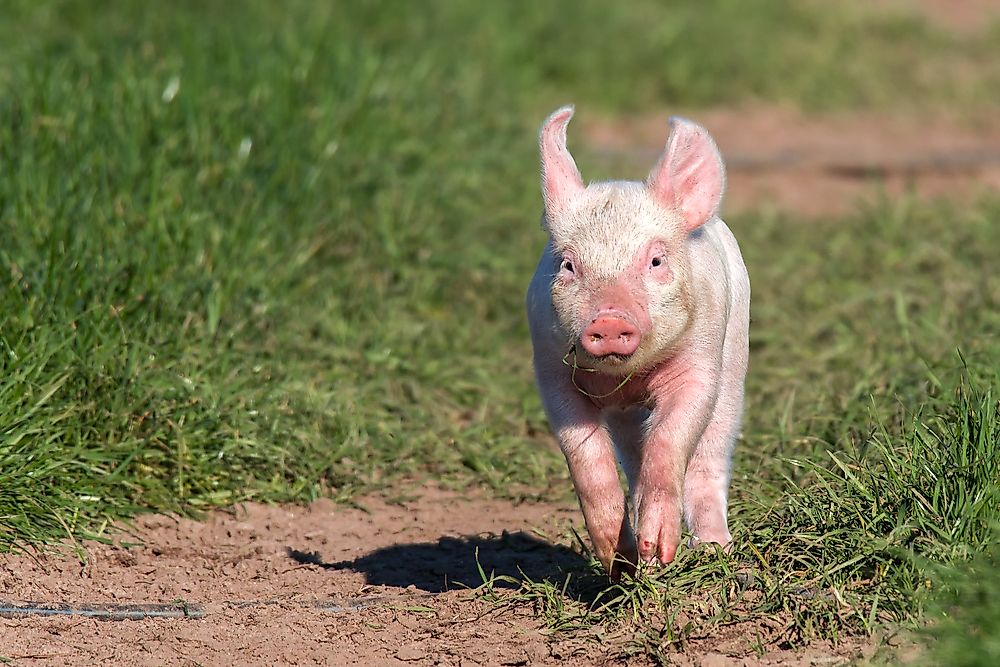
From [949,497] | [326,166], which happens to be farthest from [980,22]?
[949,497]

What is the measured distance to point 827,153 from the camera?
10672 mm

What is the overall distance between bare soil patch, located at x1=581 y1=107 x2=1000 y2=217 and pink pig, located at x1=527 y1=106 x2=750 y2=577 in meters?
4.93

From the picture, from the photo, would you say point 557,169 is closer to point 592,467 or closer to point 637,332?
point 637,332

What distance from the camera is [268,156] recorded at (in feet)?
23.8

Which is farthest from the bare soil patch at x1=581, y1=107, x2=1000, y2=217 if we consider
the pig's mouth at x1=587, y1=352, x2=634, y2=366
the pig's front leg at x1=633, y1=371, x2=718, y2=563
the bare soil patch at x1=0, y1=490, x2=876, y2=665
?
the pig's mouth at x1=587, y1=352, x2=634, y2=366

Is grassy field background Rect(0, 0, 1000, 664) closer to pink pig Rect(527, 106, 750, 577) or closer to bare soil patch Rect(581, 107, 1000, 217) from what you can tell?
pink pig Rect(527, 106, 750, 577)

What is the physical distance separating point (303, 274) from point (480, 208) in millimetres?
1589

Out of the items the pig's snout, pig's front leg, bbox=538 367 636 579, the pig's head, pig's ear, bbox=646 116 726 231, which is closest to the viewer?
the pig's snout

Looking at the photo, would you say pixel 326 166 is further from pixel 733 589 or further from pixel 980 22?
pixel 980 22

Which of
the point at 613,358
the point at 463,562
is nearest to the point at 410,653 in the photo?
the point at 463,562

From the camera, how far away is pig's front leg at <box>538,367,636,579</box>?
4.10m

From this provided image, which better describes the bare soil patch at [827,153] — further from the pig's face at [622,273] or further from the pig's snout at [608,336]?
the pig's snout at [608,336]

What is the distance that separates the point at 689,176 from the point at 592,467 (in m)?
0.92

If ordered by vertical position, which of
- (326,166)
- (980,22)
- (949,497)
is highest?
(949,497)
